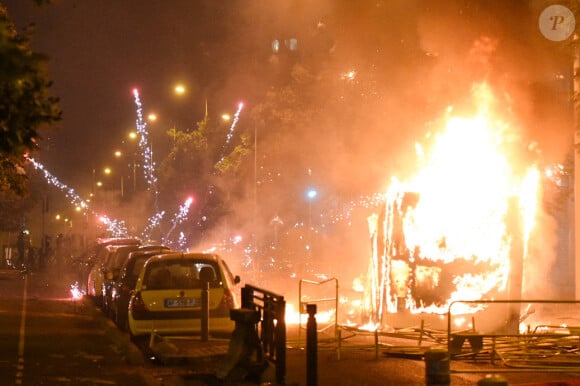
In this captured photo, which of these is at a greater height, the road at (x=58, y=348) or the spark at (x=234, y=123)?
the spark at (x=234, y=123)

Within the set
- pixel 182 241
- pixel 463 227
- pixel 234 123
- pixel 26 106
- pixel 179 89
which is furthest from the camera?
pixel 182 241

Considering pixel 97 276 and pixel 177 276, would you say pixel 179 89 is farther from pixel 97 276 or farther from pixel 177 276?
pixel 177 276

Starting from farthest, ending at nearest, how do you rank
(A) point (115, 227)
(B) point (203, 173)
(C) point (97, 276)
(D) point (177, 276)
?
(A) point (115, 227) < (B) point (203, 173) < (C) point (97, 276) < (D) point (177, 276)

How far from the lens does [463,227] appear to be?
53.9 ft

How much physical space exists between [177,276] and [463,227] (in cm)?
645

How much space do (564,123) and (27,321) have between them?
1235 centimetres

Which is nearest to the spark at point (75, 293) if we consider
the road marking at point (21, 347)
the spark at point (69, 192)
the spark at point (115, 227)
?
the road marking at point (21, 347)

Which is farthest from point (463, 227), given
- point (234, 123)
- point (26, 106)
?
point (234, 123)

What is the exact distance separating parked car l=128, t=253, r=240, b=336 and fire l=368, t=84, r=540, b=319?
4541mm

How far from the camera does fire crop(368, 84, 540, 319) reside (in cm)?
1559

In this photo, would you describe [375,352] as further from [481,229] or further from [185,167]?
[185,167]

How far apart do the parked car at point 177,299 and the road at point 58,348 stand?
64 centimetres

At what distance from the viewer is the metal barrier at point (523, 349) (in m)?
9.84

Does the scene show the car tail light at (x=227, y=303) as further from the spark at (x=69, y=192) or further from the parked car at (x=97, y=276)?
the spark at (x=69, y=192)
